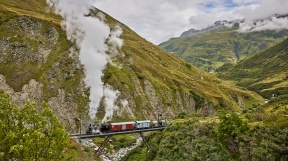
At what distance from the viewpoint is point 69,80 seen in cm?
9500

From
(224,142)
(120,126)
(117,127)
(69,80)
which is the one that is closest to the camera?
(224,142)

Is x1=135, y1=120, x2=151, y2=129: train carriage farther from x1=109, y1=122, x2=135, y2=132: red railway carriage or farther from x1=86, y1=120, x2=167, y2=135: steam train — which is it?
x1=109, y1=122, x2=135, y2=132: red railway carriage

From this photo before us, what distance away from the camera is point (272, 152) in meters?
44.8

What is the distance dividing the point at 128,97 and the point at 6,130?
78573 mm

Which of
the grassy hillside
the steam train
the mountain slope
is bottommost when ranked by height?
the grassy hillside

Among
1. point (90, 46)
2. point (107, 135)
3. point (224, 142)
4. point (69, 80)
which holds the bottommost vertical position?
point (224, 142)

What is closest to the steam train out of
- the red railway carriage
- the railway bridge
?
the red railway carriage

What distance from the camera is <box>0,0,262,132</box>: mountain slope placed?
87188 mm

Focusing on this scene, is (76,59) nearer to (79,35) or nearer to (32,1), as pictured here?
(79,35)

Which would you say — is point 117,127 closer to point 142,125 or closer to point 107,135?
point 107,135

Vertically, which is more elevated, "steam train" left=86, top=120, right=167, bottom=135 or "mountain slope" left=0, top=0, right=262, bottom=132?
"mountain slope" left=0, top=0, right=262, bottom=132

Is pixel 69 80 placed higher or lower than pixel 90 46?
lower

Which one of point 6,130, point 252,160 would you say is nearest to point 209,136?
point 252,160

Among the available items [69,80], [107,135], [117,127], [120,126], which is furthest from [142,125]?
[69,80]
